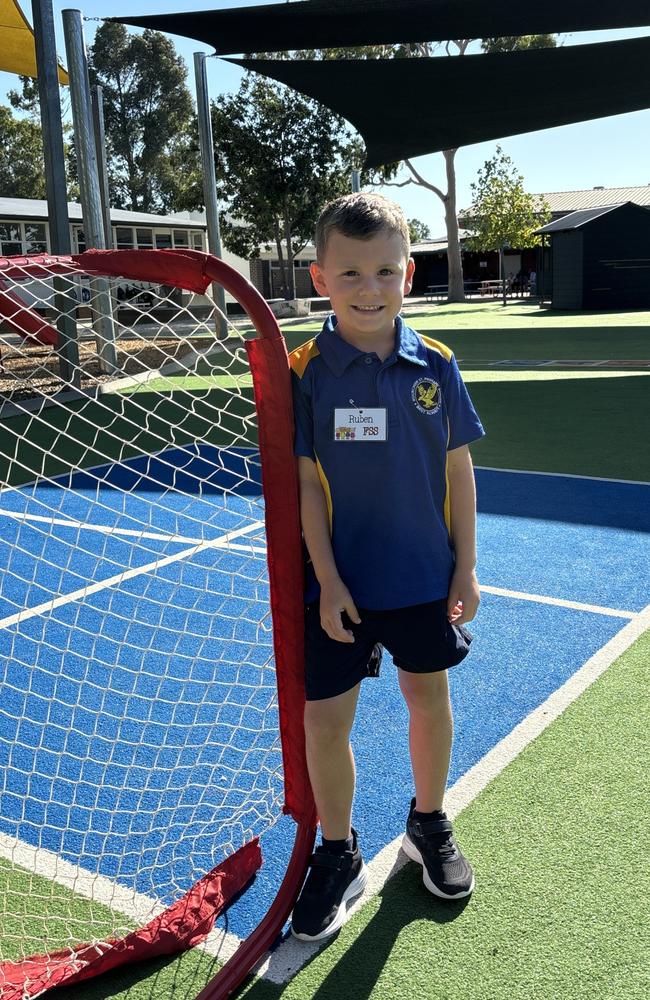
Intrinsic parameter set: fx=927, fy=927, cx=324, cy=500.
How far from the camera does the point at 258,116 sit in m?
36.7

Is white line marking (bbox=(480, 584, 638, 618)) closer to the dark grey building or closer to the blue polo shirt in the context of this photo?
the blue polo shirt

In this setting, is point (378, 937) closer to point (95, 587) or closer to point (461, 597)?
point (461, 597)

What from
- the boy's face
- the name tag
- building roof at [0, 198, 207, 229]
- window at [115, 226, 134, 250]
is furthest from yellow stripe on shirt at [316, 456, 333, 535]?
window at [115, 226, 134, 250]

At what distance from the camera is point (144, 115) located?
210ft

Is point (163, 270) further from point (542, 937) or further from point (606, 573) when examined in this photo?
point (606, 573)

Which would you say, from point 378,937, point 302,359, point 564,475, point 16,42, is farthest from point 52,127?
point 378,937

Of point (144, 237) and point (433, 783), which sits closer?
point (433, 783)

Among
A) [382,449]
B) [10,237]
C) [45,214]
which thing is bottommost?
[382,449]

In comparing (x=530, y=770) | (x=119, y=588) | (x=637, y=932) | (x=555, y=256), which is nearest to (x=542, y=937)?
(x=637, y=932)

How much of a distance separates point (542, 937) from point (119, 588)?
348 cm

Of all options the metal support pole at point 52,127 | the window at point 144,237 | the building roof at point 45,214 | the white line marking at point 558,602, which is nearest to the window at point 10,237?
the building roof at point 45,214

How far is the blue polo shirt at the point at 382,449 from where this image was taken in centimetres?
234

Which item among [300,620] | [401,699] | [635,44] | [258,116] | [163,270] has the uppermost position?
[258,116]

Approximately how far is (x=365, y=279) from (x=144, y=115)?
68245 millimetres
